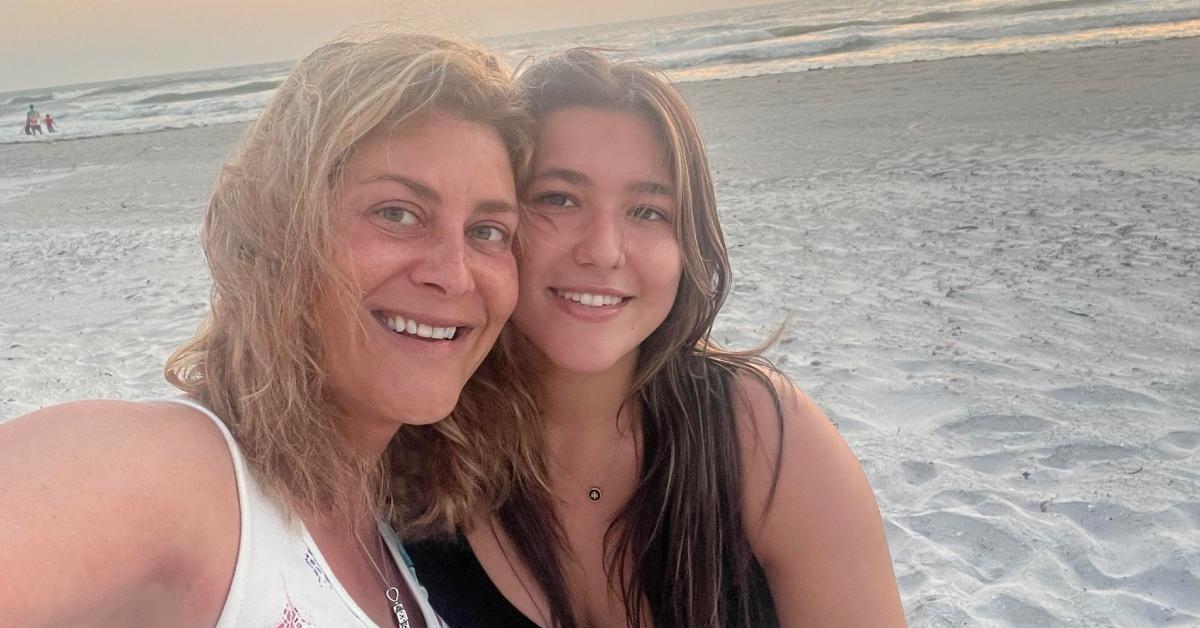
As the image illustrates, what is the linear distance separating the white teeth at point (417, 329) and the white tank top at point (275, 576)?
0.41 metres

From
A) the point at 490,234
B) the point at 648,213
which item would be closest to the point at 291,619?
the point at 490,234

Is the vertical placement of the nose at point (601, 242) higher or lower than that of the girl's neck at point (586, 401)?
higher

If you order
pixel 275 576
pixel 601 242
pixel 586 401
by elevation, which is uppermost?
pixel 601 242

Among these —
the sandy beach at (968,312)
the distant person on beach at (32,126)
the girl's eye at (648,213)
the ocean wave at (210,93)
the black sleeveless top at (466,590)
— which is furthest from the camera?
the ocean wave at (210,93)

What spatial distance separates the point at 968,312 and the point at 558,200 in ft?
14.3

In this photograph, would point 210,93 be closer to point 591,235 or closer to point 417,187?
→ point 591,235

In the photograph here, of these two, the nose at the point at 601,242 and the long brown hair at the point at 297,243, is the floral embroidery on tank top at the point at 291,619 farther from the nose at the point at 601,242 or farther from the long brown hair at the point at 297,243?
the nose at the point at 601,242

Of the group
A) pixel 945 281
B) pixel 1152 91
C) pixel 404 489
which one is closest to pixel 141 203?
pixel 945 281

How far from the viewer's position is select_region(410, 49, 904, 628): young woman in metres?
2.30

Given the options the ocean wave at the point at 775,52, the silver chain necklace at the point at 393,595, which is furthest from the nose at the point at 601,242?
the ocean wave at the point at 775,52

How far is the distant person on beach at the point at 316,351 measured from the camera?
1405 millimetres

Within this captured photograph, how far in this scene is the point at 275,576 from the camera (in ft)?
5.16

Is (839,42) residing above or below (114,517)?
below

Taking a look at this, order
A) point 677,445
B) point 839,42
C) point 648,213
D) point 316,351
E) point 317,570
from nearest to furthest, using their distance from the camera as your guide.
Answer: point 317,570 < point 316,351 < point 648,213 < point 677,445 < point 839,42
